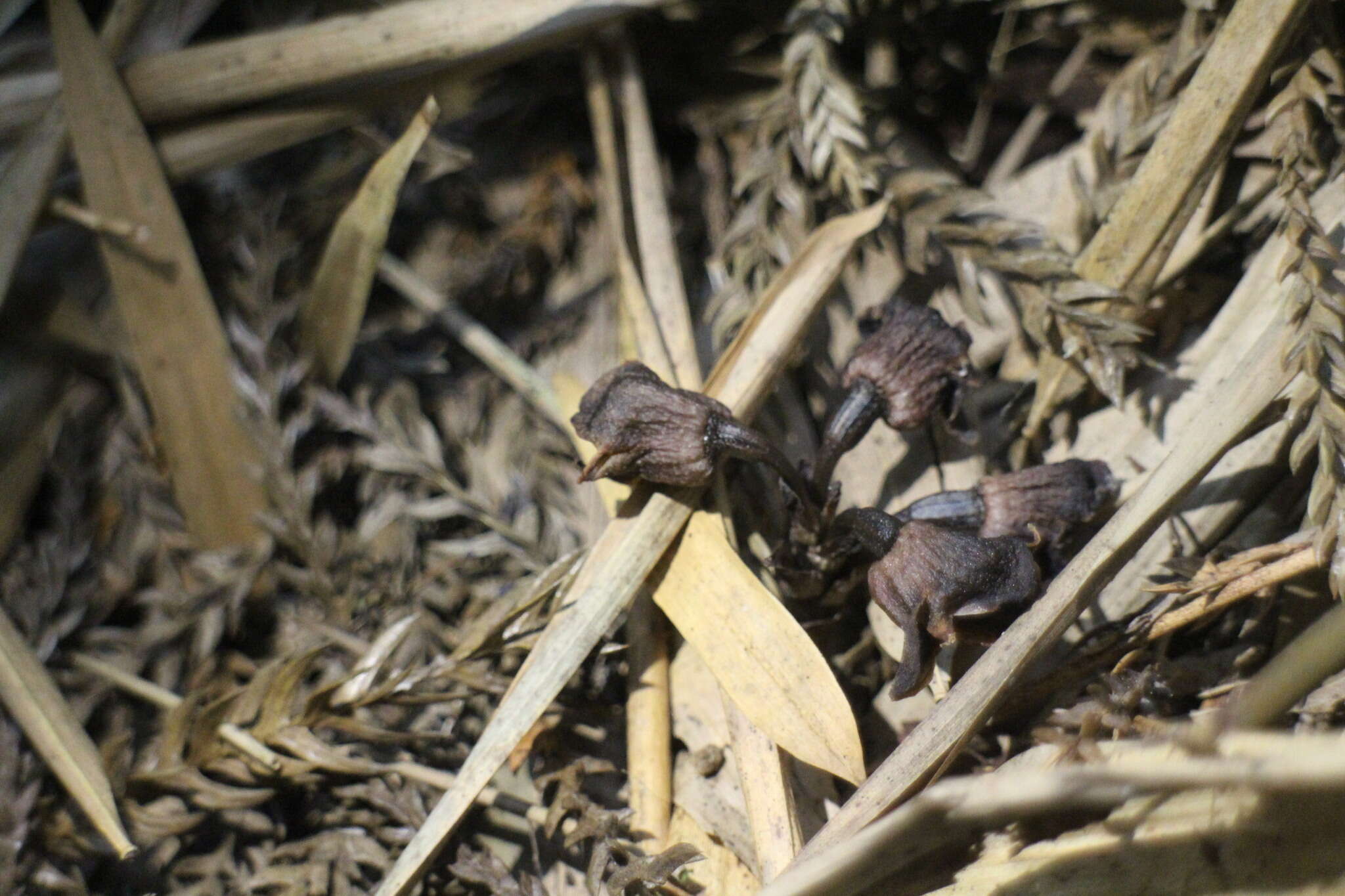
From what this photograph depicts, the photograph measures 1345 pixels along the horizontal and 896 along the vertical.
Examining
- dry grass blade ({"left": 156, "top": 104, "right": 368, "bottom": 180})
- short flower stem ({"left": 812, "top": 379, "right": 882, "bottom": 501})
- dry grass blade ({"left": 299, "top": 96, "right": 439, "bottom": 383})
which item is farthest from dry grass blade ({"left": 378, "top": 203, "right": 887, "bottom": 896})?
dry grass blade ({"left": 156, "top": 104, "right": 368, "bottom": 180})

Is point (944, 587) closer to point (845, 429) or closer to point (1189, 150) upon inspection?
point (845, 429)

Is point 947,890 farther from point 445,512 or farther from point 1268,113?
point 1268,113

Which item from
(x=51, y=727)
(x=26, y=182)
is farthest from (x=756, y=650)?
(x=26, y=182)

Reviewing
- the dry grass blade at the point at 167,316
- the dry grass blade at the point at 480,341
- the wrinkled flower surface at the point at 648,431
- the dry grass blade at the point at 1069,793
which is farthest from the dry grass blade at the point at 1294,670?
the dry grass blade at the point at 167,316

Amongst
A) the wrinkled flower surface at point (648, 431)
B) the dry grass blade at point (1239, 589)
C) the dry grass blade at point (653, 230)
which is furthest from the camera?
the dry grass blade at point (653, 230)

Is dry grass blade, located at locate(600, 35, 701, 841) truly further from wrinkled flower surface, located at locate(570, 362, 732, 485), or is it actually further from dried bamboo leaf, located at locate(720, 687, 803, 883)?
wrinkled flower surface, located at locate(570, 362, 732, 485)

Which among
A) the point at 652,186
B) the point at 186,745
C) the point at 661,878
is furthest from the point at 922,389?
the point at 186,745

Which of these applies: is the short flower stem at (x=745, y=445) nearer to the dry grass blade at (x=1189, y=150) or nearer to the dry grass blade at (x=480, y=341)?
the dry grass blade at (x=480, y=341)
